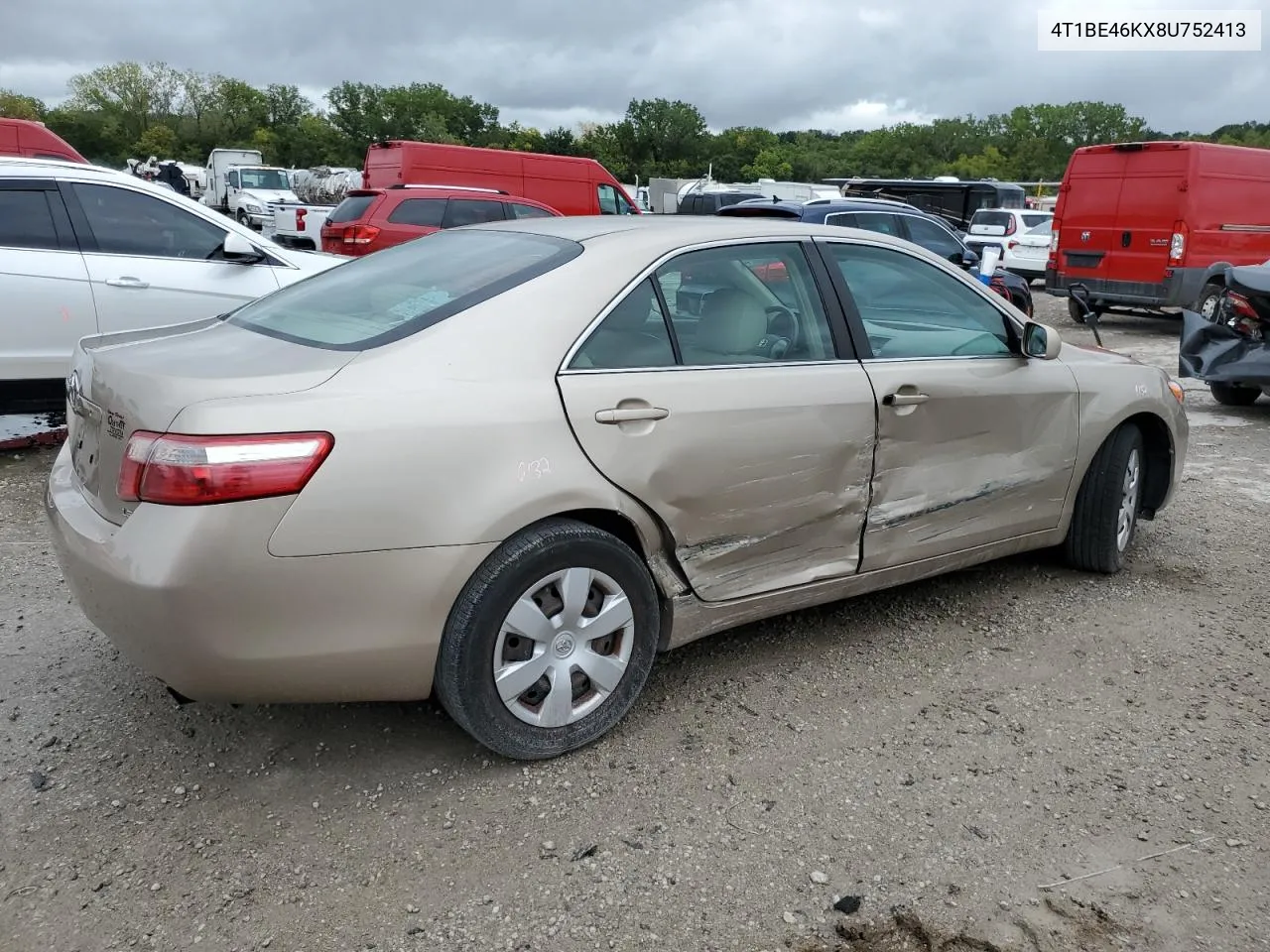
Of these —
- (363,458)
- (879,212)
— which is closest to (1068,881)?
(363,458)

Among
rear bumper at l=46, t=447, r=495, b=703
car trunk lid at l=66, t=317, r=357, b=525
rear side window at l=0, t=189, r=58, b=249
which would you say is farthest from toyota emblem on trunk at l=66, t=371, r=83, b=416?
rear side window at l=0, t=189, r=58, b=249

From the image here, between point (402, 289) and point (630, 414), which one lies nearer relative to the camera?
point (630, 414)

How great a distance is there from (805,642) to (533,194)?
576 inches

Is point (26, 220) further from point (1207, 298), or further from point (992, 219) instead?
point (992, 219)

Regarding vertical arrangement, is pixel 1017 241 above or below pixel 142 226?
above

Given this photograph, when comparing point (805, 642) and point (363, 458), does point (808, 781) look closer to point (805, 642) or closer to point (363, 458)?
point (805, 642)

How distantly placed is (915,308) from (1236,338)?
5797 millimetres

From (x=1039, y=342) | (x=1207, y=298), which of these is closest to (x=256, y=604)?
(x=1039, y=342)

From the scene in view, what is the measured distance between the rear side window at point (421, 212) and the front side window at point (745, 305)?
9731mm

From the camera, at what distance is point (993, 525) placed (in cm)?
396

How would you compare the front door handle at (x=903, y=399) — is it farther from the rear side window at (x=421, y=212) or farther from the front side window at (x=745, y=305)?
the rear side window at (x=421, y=212)

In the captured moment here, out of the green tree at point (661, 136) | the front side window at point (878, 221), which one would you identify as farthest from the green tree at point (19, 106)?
the front side window at point (878, 221)

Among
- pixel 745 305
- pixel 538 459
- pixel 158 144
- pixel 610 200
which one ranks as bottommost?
pixel 538 459

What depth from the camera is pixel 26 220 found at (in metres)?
5.82
